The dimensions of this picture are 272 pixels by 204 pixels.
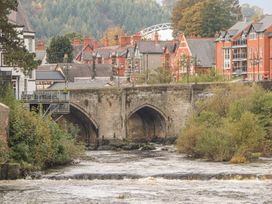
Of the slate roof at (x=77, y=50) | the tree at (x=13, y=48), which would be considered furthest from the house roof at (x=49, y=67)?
the tree at (x=13, y=48)

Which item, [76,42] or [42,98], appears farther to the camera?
[76,42]

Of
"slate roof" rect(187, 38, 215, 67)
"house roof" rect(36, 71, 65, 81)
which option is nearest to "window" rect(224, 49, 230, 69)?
"slate roof" rect(187, 38, 215, 67)

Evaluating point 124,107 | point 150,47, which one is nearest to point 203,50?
point 150,47

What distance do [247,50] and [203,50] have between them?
1028 centimetres

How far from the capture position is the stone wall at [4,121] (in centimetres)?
5575

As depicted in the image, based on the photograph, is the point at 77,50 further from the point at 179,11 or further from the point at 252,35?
the point at 252,35

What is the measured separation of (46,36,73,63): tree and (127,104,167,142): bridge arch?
5103cm

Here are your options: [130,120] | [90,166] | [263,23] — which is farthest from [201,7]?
[90,166]

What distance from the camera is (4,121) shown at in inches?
2213

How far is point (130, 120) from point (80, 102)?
9.53 meters

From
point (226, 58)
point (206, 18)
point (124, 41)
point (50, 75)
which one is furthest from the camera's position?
point (124, 41)

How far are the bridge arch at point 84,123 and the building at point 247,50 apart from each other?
23351 millimetres

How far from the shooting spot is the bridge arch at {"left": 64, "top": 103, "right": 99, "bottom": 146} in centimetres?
8388

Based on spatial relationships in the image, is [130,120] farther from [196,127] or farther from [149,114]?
[196,127]
